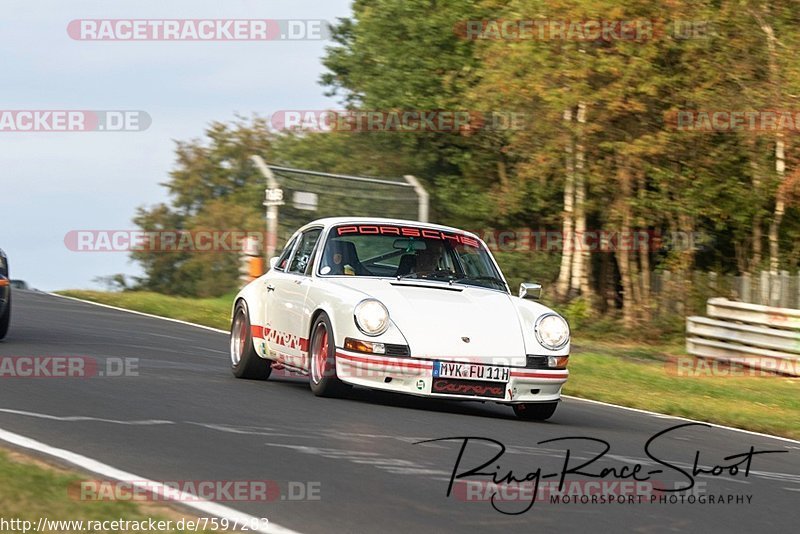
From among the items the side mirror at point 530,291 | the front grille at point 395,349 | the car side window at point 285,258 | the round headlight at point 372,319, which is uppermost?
the car side window at point 285,258

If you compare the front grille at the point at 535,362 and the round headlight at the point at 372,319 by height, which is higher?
the round headlight at the point at 372,319

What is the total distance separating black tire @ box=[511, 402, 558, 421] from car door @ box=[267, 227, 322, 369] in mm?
1859

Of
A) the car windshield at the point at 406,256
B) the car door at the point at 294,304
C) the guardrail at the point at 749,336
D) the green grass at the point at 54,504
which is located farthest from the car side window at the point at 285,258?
the guardrail at the point at 749,336

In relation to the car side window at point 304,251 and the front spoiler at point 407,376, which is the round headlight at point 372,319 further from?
the car side window at point 304,251

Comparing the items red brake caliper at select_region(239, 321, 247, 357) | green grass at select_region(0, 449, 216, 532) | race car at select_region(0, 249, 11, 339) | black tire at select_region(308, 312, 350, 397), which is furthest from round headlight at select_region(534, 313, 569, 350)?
race car at select_region(0, 249, 11, 339)

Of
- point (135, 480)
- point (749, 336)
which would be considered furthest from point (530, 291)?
point (749, 336)

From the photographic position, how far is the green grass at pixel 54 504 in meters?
5.84

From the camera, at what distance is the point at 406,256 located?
12.0 meters

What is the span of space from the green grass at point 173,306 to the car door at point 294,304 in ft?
28.3

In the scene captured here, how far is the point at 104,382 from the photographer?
11203mm

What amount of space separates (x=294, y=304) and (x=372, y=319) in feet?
5.15

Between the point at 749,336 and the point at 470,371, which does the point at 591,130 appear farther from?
the point at 470,371

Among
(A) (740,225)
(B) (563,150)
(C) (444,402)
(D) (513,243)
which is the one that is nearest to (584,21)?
(B) (563,150)

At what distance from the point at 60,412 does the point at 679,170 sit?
20.7 meters
